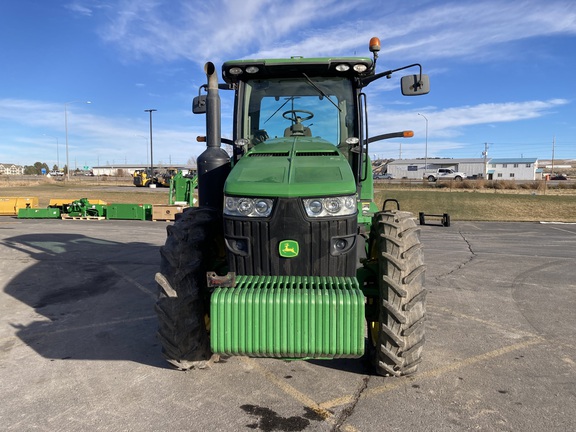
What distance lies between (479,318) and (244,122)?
3859mm

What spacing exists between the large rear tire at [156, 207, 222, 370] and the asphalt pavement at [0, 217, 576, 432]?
271mm

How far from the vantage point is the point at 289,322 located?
3010 mm

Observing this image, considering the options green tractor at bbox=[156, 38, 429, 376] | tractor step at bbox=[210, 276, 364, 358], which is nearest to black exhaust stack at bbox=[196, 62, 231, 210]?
green tractor at bbox=[156, 38, 429, 376]

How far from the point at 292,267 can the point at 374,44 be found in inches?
104

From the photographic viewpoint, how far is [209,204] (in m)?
4.52

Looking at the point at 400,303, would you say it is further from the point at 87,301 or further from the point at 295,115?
the point at 87,301

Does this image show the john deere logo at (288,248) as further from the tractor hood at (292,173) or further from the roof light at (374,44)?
the roof light at (374,44)

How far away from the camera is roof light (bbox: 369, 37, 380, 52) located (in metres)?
4.44

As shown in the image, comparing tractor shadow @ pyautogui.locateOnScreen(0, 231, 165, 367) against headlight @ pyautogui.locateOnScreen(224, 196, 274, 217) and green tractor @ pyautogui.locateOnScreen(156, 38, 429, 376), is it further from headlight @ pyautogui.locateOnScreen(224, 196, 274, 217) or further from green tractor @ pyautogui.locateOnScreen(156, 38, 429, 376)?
headlight @ pyautogui.locateOnScreen(224, 196, 274, 217)

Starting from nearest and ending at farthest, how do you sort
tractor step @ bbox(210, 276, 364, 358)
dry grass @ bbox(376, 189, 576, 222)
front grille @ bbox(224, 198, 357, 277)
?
tractor step @ bbox(210, 276, 364, 358) → front grille @ bbox(224, 198, 357, 277) → dry grass @ bbox(376, 189, 576, 222)

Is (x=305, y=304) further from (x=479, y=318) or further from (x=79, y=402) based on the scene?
(x=479, y=318)

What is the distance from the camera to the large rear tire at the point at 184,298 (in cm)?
344

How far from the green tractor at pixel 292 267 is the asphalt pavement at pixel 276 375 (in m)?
0.33

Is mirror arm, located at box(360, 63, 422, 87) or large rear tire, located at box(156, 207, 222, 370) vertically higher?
mirror arm, located at box(360, 63, 422, 87)
